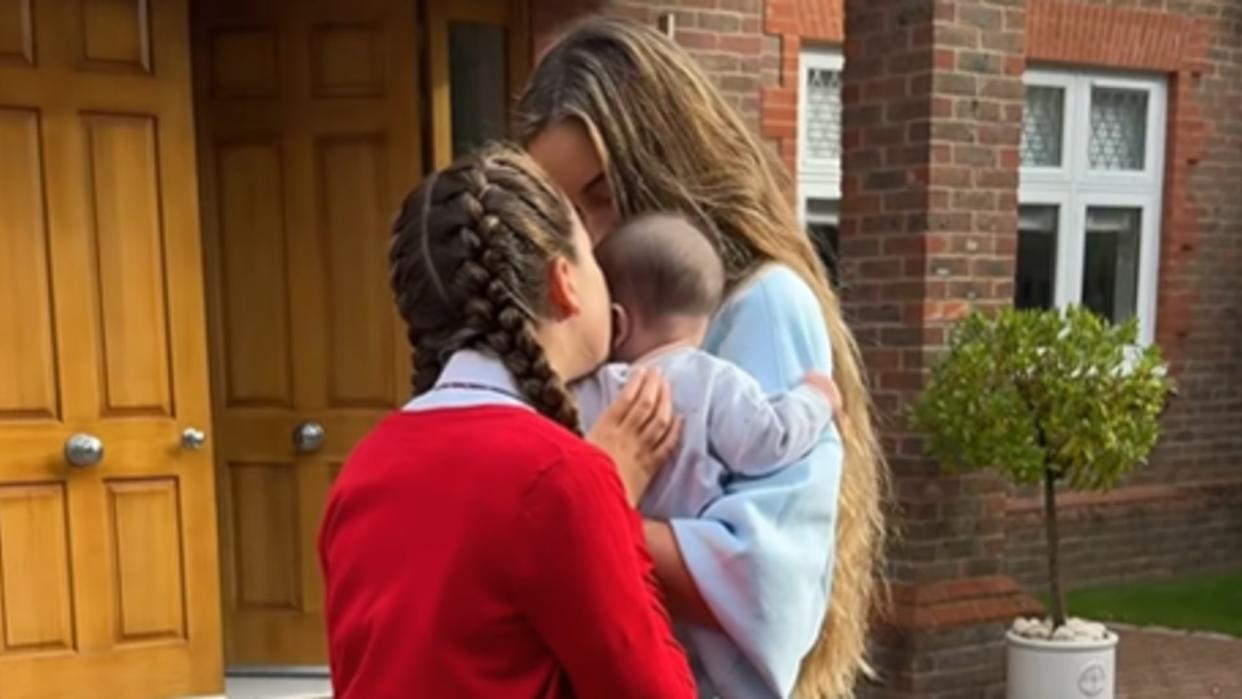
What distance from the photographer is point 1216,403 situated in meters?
6.75

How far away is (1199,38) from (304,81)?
517 cm

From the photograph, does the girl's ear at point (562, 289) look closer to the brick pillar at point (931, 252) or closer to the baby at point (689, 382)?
the baby at point (689, 382)

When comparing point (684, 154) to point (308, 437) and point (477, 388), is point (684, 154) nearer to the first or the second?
point (477, 388)

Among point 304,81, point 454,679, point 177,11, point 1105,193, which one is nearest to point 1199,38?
point 1105,193

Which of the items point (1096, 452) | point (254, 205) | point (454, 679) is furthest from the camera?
point (254, 205)

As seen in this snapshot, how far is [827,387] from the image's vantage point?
1227 millimetres

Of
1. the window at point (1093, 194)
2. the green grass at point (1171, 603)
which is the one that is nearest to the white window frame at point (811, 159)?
the window at point (1093, 194)

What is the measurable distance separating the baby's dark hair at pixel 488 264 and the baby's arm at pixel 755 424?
16 cm

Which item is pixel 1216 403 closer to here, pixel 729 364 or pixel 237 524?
pixel 237 524

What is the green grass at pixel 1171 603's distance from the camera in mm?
5812

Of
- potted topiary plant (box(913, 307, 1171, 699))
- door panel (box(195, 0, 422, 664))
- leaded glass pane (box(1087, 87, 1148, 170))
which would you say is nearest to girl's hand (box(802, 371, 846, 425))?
potted topiary plant (box(913, 307, 1171, 699))

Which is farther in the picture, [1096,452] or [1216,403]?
[1216,403]

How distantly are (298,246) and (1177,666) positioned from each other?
425cm

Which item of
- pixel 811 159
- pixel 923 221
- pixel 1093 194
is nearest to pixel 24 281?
pixel 923 221
